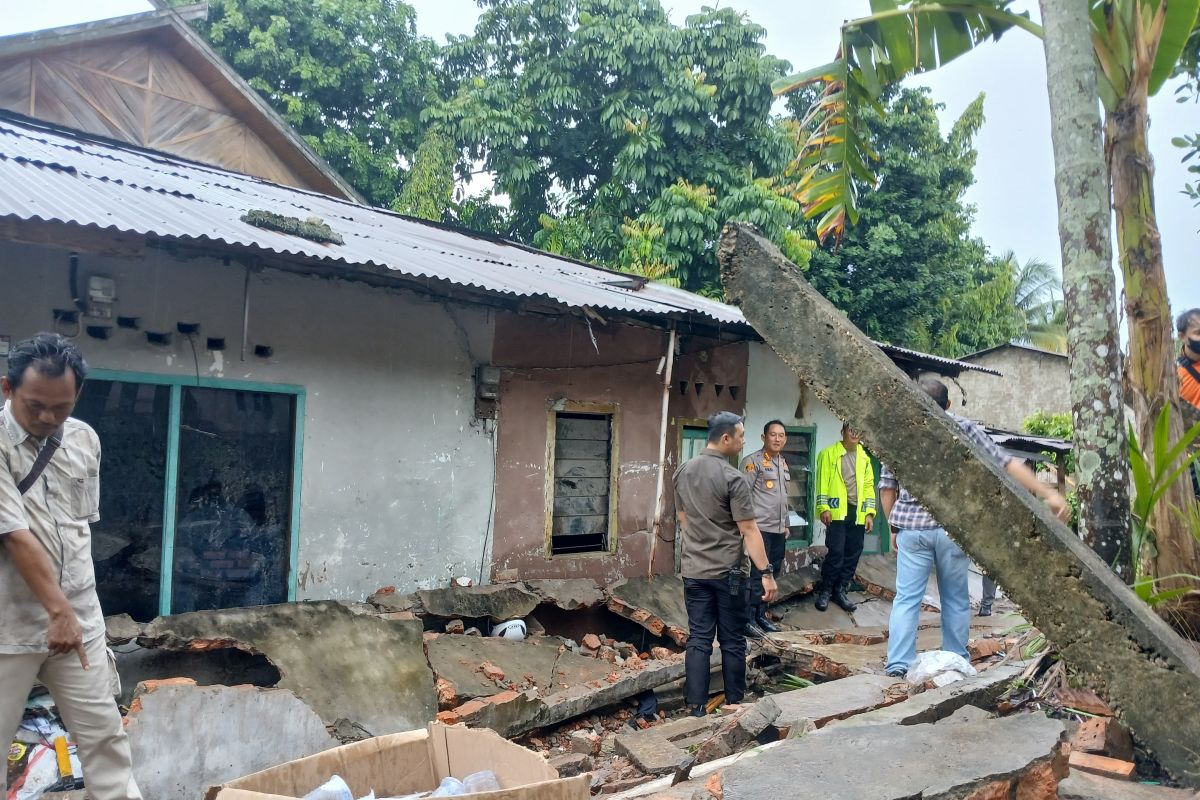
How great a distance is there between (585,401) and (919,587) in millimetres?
3852

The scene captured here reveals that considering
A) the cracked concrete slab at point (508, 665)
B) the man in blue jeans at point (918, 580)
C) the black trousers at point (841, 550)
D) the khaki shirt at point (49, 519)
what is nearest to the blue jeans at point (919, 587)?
the man in blue jeans at point (918, 580)

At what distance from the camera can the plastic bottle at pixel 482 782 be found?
8.59 ft

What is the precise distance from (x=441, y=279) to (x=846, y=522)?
521 centimetres

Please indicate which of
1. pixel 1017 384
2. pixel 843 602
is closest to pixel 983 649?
pixel 843 602

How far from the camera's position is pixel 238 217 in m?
5.96

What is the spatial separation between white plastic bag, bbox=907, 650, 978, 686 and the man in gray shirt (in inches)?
39.2

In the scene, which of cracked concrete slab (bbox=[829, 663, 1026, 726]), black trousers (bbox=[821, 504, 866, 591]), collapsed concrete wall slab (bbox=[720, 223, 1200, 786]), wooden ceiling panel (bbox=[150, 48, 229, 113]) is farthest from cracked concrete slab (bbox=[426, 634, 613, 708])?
wooden ceiling panel (bbox=[150, 48, 229, 113])

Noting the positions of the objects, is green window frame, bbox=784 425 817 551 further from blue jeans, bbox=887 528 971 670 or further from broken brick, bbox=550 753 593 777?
broken brick, bbox=550 753 593 777

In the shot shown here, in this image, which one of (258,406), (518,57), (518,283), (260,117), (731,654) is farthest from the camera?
(518,57)

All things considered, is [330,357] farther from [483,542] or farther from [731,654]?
[731,654]

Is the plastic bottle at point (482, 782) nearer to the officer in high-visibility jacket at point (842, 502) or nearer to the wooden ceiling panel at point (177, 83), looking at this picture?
the officer in high-visibility jacket at point (842, 502)

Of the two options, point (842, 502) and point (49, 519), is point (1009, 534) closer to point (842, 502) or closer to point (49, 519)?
point (49, 519)

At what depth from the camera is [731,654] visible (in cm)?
549

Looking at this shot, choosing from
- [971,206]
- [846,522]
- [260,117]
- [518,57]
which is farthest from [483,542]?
[971,206]
